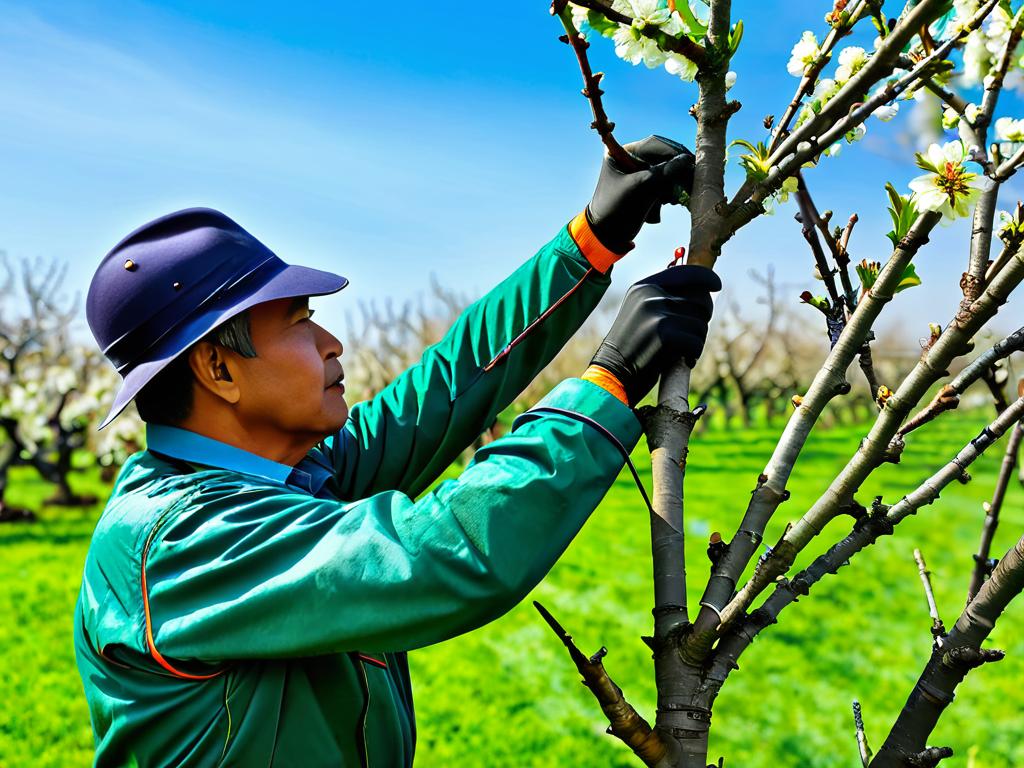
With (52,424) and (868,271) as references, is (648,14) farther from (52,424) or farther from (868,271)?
(52,424)

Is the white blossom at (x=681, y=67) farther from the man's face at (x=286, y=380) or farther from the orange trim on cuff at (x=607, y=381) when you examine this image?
the man's face at (x=286, y=380)

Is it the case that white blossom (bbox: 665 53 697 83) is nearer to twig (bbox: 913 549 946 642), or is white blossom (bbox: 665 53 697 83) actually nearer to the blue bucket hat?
the blue bucket hat

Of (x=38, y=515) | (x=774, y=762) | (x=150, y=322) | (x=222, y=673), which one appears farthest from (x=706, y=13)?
(x=38, y=515)

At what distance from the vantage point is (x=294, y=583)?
1.53 metres

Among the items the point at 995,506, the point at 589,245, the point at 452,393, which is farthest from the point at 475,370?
the point at 995,506

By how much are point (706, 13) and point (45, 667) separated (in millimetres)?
7857

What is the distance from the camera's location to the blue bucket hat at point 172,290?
1.92 metres

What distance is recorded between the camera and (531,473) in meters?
1.50

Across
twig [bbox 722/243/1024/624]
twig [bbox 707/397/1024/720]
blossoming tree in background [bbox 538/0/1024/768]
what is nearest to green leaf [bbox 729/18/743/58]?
blossoming tree in background [bbox 538/0/1024/768]

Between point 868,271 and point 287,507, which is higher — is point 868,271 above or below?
above

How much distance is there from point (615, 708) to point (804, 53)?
144 cm

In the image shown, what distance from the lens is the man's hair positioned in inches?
75.9

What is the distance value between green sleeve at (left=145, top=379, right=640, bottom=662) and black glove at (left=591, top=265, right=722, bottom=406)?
0.09 metres

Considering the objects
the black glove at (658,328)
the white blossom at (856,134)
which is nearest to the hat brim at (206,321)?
the black glove at (658,328)
